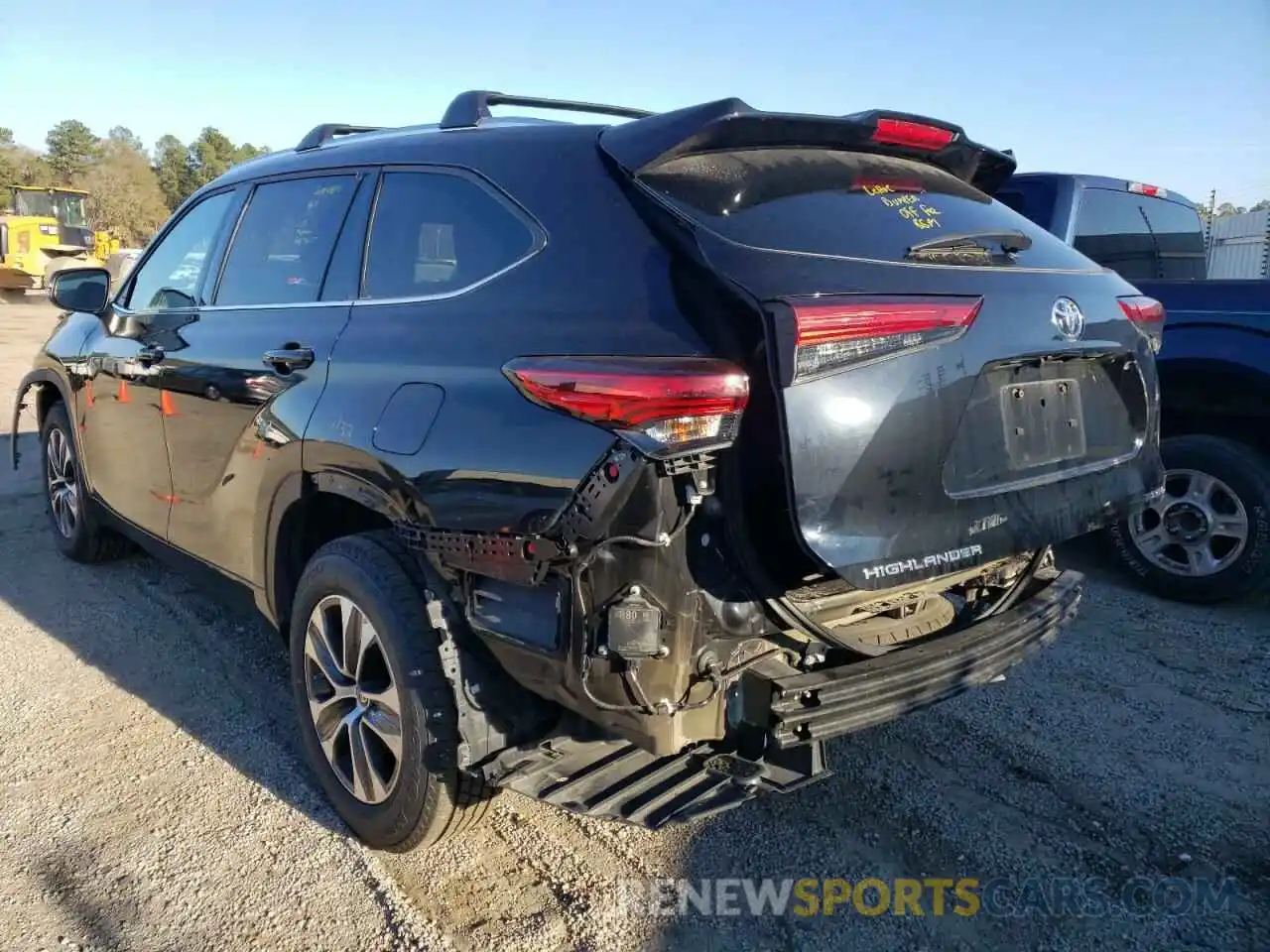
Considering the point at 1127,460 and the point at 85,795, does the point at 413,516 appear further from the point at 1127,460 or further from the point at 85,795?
the point at 1127,460

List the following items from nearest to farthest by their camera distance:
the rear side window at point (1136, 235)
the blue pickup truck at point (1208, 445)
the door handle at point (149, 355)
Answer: the door handle at point (149, 355) → the blue pickup truck at point (1208, 445) → the rear side window at point (1136, 235)

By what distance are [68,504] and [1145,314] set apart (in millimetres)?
5142

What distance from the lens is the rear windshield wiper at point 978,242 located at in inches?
96.1

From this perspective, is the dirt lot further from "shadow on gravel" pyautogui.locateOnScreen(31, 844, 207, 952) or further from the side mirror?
the side mirror

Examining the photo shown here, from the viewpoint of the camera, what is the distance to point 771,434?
6.75 ft

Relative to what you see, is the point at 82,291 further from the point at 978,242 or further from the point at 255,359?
the point at 978,242

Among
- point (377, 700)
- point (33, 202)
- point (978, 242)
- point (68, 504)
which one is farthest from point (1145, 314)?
point (33, 202)

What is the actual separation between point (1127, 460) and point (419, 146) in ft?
7.39

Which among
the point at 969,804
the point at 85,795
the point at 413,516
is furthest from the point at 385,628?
the point at 969,804

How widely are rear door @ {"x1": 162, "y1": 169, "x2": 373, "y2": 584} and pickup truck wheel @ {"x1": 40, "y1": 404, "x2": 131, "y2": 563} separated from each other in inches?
58.1

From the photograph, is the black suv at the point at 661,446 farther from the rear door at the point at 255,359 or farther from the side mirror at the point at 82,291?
the side mirror at the point at 82,291

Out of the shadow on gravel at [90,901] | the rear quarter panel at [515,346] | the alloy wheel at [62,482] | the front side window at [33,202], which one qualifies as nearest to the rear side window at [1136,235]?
the rear quarter panel at [515,346]

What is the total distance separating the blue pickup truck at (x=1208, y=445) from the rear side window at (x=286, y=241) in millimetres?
3618

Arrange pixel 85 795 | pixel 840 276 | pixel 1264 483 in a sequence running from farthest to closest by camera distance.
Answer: pixel 1264 483 → pixel 85 795 → pixel 840 276
